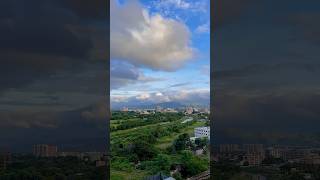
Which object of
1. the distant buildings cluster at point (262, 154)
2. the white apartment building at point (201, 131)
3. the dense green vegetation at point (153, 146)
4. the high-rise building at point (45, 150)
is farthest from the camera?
the white apartment building at point (201, 131)

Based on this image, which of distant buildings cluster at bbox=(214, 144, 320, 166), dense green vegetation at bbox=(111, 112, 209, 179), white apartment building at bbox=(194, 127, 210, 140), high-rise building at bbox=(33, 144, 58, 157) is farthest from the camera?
white apartment building at bbox=(194, 127, 210, 140)

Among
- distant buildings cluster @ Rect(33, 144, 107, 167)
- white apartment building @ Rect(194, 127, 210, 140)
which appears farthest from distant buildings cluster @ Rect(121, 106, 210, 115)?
distant buildings cluster @ Rect(33, 144, 107, 167)

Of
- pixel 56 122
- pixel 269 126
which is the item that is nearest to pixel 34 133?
pixel 56 122

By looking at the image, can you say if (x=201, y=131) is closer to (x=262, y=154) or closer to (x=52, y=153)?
(x=262, y=154)

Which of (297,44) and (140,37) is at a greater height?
(140,37)

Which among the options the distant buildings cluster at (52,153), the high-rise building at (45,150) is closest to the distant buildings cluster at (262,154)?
the distant buildings cluster at (52,153)

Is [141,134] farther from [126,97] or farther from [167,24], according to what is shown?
[167,24]

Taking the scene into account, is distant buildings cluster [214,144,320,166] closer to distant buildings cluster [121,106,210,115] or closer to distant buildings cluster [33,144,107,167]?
distant buildings cluster [33,144,107,167]

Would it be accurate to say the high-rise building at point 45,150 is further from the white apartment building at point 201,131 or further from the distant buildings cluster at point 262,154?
the white apartment building at point 201,131
